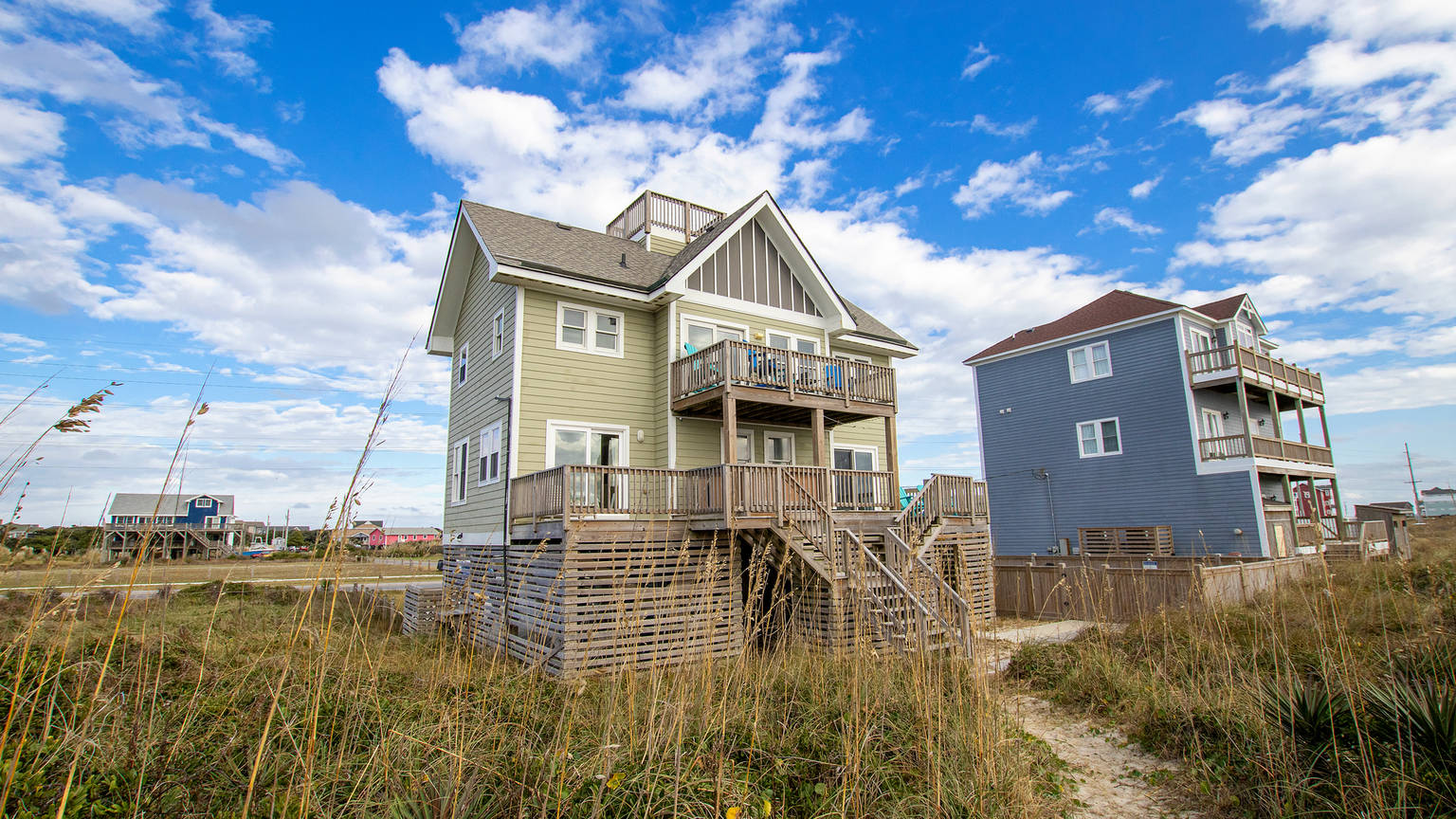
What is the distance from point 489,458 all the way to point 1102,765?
1339cm

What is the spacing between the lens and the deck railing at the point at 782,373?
46.7 feet

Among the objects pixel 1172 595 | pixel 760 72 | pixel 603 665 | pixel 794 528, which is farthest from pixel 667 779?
pixel 1172 595

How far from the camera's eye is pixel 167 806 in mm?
3301

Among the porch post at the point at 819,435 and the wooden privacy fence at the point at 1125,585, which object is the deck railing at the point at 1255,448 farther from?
the porch post at the point at 819,435

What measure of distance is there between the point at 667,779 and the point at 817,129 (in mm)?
13003

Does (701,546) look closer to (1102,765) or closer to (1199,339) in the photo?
(1102,765)

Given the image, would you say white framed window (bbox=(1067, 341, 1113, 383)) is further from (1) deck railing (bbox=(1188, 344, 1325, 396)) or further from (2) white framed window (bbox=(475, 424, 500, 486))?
(2) white framed window (bbox=(475, 424, 500, 486))

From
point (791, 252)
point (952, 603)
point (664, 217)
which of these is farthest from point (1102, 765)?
point (664, 217)

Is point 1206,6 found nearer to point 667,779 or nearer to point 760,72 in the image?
point 760,72

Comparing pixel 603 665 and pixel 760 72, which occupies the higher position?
pixel 760 72

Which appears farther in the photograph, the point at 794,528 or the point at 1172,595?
the point at 1172,595

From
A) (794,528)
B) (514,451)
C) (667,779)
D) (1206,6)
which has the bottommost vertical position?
(667,779)

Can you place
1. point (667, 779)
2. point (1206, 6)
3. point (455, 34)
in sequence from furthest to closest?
point (1206, 6), point (455, 34), point (667, 779)

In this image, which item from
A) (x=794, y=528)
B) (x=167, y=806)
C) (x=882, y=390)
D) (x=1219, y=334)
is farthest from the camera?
(x=1219, y=334)
